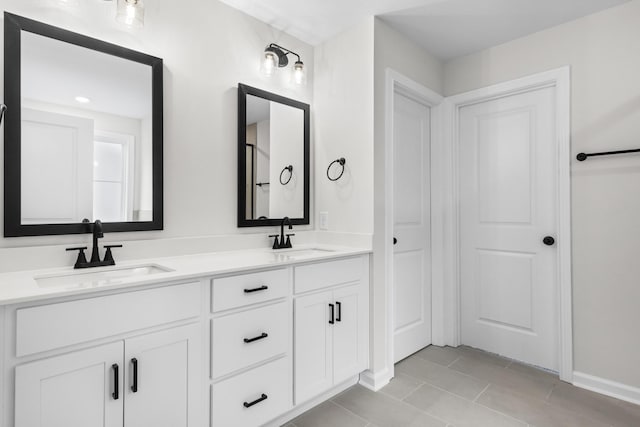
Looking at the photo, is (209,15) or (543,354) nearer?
(209,15)

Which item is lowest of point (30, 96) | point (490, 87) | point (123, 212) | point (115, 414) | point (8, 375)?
point (115, 414)

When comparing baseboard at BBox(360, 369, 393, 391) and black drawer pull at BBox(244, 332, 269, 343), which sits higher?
black drawer pull at BBox(244, 332, 269, 343)

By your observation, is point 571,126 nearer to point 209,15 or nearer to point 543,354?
point 543,354

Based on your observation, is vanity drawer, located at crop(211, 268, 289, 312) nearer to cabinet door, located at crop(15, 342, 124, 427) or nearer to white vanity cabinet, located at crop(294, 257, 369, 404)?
white vanity cabinet, located at crop(294, 257, 369, 404)

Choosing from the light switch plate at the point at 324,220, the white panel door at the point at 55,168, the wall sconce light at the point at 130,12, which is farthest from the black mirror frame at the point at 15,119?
the light switch plate at the point at 324,220

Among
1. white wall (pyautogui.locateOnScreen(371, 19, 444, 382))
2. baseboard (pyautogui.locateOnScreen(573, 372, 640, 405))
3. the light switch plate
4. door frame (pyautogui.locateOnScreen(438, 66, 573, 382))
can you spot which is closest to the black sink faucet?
the light switch plate

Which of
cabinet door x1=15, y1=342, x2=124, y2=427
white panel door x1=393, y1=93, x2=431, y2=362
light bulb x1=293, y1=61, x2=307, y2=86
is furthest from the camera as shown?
white panel door x1=393, y1=93, x2=431, y2=362

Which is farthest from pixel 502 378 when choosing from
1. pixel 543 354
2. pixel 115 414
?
pixel 115 414

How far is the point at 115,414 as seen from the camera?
48.7 inches

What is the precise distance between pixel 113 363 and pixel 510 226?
2.67 meters

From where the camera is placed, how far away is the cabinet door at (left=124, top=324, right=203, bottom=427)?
1276 mm

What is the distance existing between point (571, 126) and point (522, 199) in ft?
1.90

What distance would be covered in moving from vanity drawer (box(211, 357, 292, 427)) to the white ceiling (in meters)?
2.09

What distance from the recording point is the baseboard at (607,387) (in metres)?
2.06
